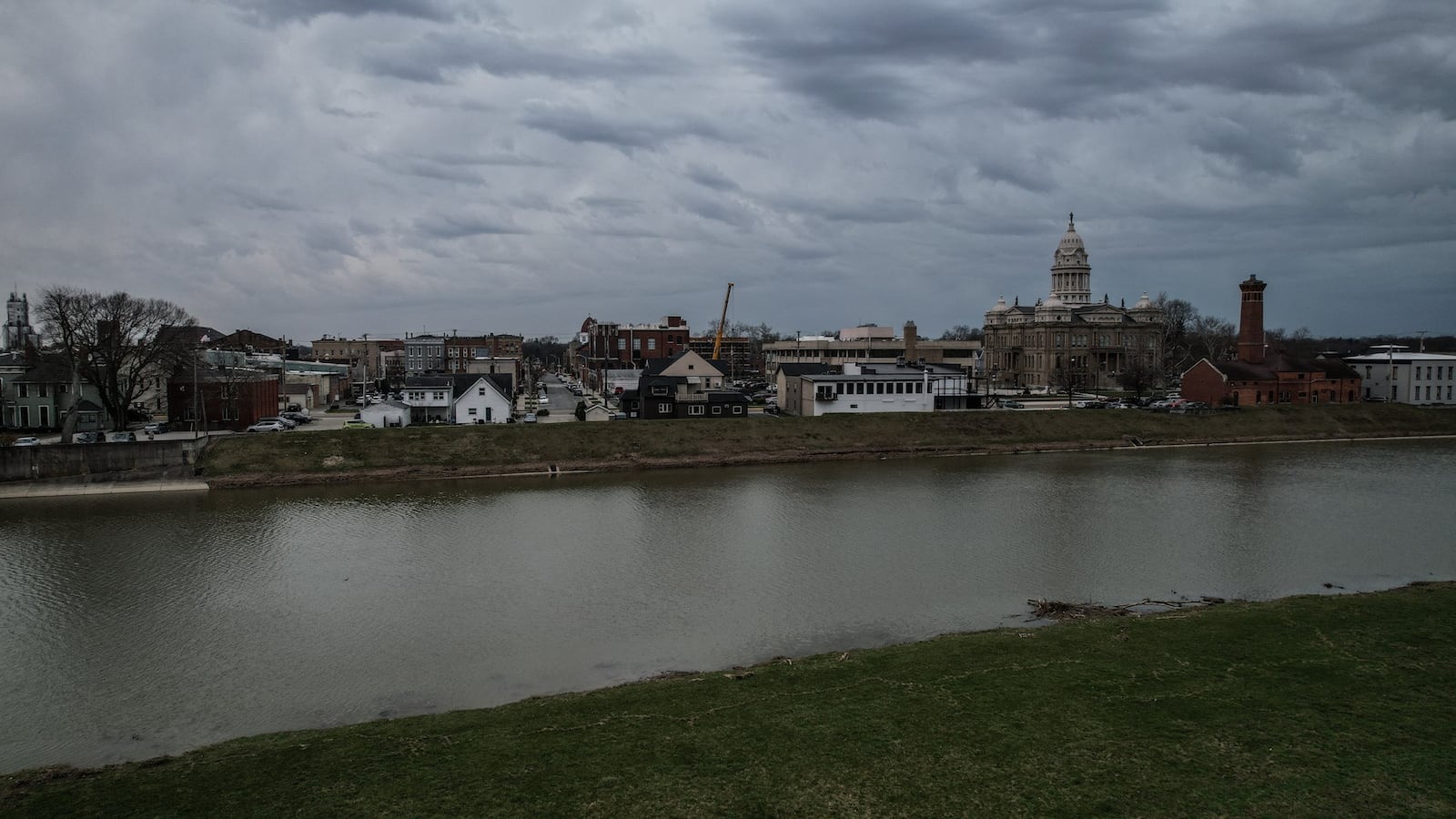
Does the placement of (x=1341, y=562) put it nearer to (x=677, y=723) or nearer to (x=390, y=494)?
(x=677, y=723)

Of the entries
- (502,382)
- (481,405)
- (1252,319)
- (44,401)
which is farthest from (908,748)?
(1252,319)

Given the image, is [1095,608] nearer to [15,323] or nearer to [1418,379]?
[1418,379]

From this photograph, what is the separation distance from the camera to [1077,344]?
Answer: 255 feet

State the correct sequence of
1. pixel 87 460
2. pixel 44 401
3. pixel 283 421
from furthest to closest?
pixel 283 421 < pixel 44 401 < pixel 87 460

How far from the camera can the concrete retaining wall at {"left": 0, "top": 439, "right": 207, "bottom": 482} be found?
3005 cm

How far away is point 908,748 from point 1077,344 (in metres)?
75.6

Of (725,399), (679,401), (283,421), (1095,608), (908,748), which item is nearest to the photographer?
(908,748)

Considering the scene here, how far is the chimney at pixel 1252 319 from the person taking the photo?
57.5 meters

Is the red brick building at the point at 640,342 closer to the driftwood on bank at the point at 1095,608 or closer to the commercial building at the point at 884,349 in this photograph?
the commercial building at the point at 884,349

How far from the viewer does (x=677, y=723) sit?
10.4 metres

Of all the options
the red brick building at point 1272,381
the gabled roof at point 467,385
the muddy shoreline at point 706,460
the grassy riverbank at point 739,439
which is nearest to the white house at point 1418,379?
the red brick building at point 1272,381

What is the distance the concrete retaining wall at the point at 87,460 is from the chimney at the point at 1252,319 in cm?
6284

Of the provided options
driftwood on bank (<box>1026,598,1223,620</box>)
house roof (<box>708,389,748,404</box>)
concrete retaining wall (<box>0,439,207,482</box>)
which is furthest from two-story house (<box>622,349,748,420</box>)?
driftwood on bank (<box>1026,598,1223,620</box>)

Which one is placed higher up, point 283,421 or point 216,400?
point 216,400
